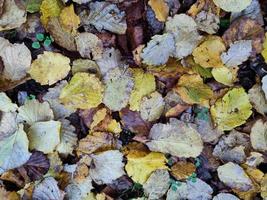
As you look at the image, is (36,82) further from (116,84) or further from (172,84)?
(172,84)

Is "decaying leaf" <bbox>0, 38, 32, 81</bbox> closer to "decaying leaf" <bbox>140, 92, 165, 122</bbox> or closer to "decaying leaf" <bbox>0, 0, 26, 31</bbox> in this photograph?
"decaying leaf" <bbox>0, 0, 26, 31</bbox>

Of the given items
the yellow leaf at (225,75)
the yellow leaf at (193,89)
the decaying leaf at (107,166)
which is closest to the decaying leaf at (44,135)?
the decaying leaf at (107,166)

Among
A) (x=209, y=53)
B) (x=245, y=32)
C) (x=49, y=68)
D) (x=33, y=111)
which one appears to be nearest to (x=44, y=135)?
(x=33, y=111)

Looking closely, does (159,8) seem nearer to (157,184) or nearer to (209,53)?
(209,53)

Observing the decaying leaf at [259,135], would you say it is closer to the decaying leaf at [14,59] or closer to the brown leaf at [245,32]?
the brown leaf at [245,32]

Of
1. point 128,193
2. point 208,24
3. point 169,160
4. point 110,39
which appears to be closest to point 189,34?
point 208,24
